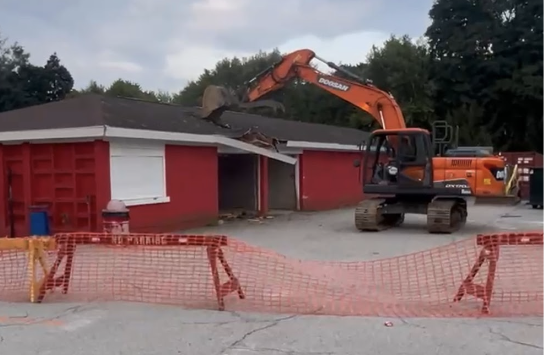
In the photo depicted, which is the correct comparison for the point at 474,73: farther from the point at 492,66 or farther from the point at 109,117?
the point at 109,117

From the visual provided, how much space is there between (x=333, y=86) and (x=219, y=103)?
3.59m

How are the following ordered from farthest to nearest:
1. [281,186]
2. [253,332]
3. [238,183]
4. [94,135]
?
[281,186], [238,183], [94,135], [253,332]

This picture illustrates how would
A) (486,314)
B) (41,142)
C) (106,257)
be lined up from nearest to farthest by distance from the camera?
1. (486,314)
2. (106,257)
3. (41,142)

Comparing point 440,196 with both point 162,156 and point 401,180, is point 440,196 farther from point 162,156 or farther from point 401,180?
point 162,156

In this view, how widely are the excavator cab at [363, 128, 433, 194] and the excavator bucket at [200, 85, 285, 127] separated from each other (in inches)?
199

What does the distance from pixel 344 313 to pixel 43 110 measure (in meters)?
12.0

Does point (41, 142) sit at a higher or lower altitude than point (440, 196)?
higher

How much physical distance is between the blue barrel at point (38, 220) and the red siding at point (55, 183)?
0.26 m

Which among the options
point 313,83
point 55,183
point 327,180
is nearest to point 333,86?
point 313,83

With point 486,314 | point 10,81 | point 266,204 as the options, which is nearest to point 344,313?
point 486,314

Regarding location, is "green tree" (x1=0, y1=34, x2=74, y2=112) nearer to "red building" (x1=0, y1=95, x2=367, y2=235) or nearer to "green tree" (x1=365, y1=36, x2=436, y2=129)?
"green tree" (x1=365, y1=36, x2=436, y2=129)

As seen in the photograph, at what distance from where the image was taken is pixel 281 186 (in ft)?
74.8

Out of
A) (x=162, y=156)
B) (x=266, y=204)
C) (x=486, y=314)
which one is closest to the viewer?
(x=486, y=314)

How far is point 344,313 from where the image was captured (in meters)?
7.00
